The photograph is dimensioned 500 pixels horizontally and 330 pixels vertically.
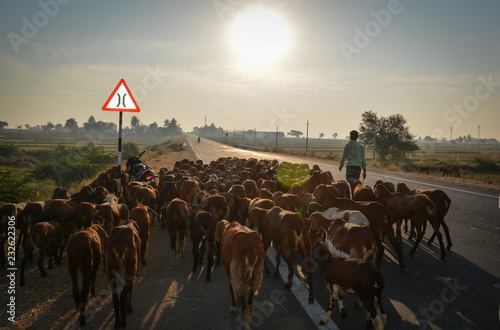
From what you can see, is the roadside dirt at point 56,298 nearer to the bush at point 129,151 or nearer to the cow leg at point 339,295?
the cow leg at point 339,295

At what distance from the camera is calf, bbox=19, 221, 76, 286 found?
539 centimetres

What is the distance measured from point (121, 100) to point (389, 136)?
52721 millimetres

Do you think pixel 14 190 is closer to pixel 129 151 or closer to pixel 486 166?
pixel 129 151

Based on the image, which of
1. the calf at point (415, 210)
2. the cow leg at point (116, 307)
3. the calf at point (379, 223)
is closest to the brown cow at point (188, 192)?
the calf at point (379, 223)

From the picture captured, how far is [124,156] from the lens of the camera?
140 ft

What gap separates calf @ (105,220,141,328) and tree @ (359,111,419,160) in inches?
2119

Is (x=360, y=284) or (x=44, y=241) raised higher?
(x=360, y=284)

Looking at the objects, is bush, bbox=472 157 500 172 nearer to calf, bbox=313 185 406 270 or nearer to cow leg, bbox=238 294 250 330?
calf, bbox=313 185 406 270

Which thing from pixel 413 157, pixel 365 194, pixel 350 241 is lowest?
pixel 350 241

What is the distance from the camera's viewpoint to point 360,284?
3713 mm

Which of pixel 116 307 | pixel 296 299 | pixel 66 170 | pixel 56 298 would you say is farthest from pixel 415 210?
pixel 66 170

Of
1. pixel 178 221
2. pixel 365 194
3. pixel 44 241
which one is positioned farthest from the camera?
pixel 365 194

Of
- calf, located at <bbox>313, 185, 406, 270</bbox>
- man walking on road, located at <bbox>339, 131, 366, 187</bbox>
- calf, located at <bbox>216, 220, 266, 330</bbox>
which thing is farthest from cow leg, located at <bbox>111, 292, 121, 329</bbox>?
man walking on road, located at <bbox>339, 131, 366, 187</bbox>

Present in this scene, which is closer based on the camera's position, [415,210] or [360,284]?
[360,284]
